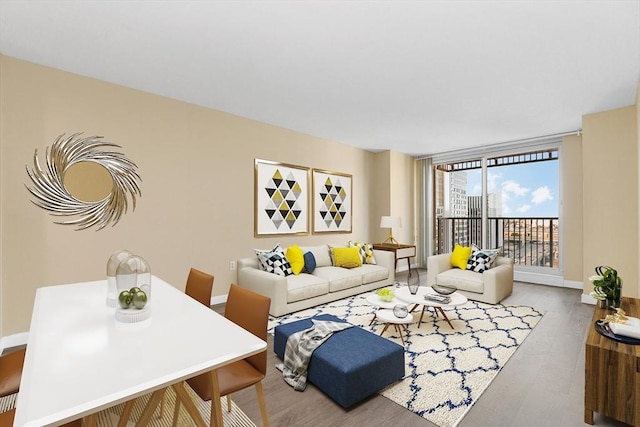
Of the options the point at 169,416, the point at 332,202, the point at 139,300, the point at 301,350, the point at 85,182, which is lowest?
the point at 169,416

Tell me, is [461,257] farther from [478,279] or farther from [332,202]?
[332,202]

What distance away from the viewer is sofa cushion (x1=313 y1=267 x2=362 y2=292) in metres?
4.09

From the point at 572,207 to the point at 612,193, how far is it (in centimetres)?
114

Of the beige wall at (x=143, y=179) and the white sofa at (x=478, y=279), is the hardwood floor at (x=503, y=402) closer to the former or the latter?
the white sofa at (x=478, y=279)

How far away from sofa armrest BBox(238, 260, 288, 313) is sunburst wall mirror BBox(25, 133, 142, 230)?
152 centimetres

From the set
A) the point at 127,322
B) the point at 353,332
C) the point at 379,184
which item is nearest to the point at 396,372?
the point at 353,332

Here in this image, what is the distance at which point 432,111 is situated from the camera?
13.3ft

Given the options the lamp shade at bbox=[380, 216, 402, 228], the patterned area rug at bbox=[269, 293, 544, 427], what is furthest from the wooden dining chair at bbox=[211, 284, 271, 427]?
the lamp shade at bbox=[380, 216, 402, 228]

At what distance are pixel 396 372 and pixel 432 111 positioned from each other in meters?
3.26

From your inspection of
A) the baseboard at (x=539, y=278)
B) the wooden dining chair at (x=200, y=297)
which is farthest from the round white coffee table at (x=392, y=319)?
the baseboard at (x=539, y=278)

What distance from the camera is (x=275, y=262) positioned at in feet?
12.9

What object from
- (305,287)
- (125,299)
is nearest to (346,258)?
(305,287)

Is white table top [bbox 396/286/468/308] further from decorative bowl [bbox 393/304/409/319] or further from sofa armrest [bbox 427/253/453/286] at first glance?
sofa armrest [bbox 427/253/453/286]

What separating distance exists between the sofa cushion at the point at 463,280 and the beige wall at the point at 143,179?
2195mm
